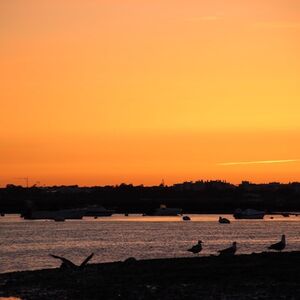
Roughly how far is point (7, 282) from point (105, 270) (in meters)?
5.85

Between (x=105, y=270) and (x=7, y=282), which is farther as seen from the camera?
(x=105, y=270)

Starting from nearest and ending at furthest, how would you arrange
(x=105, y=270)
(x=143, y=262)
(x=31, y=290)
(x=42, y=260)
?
(x=31, y=290)
(x=105, y=270)
(x=143, y=262)
(x=42, y=260)

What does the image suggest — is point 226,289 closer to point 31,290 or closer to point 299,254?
point 31,290

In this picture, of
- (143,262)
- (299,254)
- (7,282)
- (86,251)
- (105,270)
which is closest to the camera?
(7,282)

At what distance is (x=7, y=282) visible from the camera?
33812 mm

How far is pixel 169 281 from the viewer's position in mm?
32531

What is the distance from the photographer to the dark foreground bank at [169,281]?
29.0 metres

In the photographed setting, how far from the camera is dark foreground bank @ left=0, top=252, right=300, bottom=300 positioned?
29.0 metres

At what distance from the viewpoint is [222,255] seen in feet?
146

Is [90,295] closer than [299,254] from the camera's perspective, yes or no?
Yes

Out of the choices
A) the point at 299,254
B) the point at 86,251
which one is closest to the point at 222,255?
the point at 299,254

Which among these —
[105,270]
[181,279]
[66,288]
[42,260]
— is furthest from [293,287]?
[42,260]

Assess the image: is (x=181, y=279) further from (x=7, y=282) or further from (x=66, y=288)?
(x=7, y=282)

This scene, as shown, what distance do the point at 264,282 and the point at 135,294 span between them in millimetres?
5279
